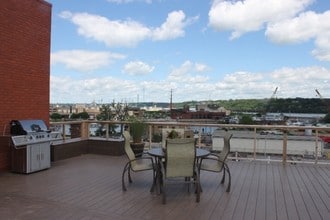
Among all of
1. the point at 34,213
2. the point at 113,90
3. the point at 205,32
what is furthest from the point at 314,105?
the point at 34,213

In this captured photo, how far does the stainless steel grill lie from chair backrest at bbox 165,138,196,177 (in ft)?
9.83

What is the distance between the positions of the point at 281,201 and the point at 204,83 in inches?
612

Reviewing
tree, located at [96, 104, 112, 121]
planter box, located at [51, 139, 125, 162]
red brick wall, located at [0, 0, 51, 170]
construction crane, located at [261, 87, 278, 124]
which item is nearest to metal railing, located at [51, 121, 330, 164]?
planter box, located at [51, 139, 125, 162]

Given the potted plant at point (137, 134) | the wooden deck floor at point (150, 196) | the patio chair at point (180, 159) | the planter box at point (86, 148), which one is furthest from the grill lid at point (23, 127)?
the patio chair at point (180, 159)

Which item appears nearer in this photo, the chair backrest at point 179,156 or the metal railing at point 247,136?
the chair backrest at point 179,156

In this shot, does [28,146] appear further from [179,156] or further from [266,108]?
[266,108]

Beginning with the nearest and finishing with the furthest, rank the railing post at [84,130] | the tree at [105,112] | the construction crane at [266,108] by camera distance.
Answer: the railing post at [84,130]
the tree at [105,112]
the construction crane at [266,108]

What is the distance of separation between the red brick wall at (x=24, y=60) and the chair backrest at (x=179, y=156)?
11.7 ft

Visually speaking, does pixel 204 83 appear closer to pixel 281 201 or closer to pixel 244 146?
pixel 244 146

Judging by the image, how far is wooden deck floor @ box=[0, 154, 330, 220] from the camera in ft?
14.1

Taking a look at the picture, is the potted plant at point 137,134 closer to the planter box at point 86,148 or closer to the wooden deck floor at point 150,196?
the planter box at point 86,148

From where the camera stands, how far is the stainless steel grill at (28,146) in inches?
255

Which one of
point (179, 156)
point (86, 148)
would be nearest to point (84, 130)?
point (86, 148)

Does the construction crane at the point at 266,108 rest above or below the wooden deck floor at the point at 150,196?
above
